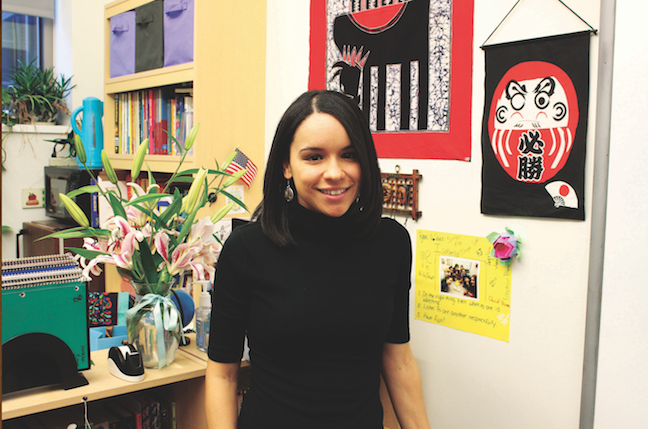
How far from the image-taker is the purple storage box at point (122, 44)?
99.7 inches

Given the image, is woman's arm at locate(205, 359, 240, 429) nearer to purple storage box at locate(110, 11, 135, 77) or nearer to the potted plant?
purple storage box at locate(110, 11, 135, 77)

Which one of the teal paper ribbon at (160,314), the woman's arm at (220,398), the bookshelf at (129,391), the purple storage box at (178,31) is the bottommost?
the bookshelf at (129,391)

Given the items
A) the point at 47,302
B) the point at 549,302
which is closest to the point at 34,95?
the point at 47,302

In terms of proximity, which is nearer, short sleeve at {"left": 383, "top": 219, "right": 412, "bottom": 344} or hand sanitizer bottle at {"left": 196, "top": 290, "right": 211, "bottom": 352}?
short sleeve at {"left": 383, "top": 219, "right": 412, "bottom": 344}

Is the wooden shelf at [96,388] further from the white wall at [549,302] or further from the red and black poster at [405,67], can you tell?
the red and black poster at [405,67]

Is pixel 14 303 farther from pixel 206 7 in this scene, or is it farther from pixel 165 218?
pixel 206 7

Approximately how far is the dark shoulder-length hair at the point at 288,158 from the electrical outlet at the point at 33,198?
2661mm

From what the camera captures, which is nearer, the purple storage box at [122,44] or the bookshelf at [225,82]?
the bookshelf at [225,82]

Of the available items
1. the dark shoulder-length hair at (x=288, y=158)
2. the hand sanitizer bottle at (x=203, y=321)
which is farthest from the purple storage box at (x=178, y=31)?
the dark shoulder-length hair at (x=288, y=158)

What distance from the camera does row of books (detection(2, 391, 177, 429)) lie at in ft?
4.75

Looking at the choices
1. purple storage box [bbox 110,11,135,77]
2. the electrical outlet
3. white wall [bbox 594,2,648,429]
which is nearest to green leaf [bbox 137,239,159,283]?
white wall [bbox 594,2,648,429]

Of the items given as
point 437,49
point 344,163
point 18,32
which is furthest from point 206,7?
point 18,32

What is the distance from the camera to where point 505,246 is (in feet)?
4.76

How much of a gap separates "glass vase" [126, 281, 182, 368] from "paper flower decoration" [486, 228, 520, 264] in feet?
3.08
